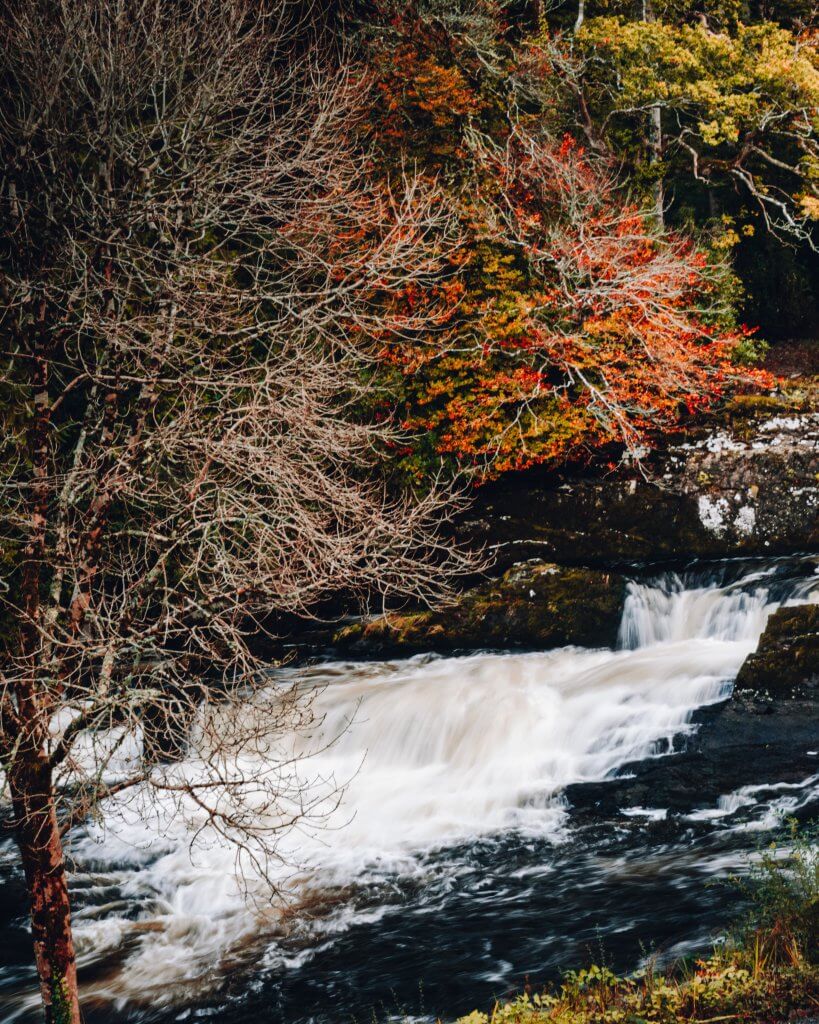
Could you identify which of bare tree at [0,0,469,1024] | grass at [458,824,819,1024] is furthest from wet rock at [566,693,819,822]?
bare tree at [0,0,469,1024]

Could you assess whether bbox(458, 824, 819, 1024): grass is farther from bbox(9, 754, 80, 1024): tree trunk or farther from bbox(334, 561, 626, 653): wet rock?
bbox(334, 561, 626, 653): wet rock

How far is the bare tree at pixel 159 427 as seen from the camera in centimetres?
685

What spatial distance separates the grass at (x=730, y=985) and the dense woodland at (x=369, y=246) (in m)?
3.89

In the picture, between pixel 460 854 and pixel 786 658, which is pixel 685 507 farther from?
pixel 460 854

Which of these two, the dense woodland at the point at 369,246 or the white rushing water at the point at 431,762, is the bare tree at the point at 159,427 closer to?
the dense woodland at the point at 369,246

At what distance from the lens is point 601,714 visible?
35.5 ft

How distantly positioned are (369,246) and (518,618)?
19.0ft

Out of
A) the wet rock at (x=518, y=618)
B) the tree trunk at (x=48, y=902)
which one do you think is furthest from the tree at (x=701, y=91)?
the tree trunk at (x=48, y=902)

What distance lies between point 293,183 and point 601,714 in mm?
8789

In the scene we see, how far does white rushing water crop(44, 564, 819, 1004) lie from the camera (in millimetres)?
8555

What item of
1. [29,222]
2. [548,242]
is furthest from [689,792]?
[29,222]

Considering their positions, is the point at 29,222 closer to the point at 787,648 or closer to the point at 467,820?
the point at 467,820

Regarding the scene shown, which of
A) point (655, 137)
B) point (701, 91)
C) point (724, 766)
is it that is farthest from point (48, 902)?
point (655, 137)

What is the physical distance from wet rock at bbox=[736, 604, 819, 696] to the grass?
363 cm
